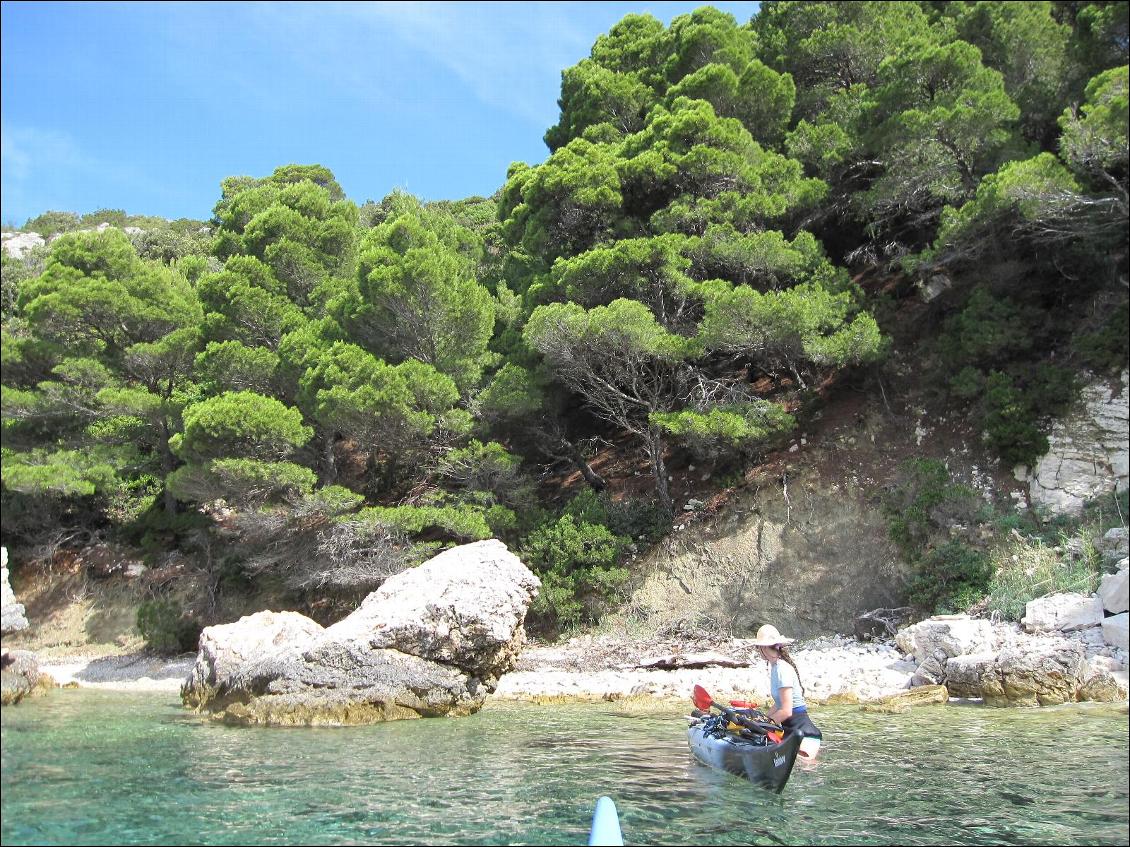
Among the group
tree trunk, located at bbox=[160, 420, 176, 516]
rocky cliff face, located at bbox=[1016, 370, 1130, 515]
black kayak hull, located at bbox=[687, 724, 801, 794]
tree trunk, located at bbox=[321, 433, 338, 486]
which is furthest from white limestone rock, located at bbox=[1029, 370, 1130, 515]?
tree trunk, located at bbox=[160, 420, 176, 516]

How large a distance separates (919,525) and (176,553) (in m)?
14.1

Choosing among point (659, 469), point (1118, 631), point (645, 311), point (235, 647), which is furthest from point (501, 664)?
point (1118, 631)

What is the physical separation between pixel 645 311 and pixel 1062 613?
9.00 metres

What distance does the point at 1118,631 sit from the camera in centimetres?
973

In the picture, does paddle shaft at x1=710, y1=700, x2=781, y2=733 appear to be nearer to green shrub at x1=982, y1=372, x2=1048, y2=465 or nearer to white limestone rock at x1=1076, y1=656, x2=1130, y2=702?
white limestone rock at x1=1076, y1=656, x2=1130, y2=702

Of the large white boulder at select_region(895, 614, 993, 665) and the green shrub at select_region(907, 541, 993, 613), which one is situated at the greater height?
the green shrub at select_region(907, 541, 993, 613)

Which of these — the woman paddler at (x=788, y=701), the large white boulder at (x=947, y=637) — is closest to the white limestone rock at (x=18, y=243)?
the woman paddler at (x=788, y=701)

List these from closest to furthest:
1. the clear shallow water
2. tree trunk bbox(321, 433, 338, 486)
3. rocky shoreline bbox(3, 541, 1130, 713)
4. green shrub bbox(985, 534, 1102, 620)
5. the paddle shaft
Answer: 1. the clear shallow water
2. the paddle shaft
3. rocky shoreline bbox(3, 541, 1130, 713)
4. green shrub bbox(985, 534, 1102, 620)
5. tree trunk bbox(321, 433, 338, 486)

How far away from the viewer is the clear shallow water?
13.0 feet

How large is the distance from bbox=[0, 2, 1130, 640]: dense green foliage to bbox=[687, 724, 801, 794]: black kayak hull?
24.3 feet

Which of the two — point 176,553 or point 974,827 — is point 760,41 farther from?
point 974,827

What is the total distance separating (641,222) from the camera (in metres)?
18.6

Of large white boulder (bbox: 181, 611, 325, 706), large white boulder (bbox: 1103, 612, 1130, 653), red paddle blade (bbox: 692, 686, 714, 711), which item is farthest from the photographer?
large white boulder (bbox: 181, 611, 325, 706)

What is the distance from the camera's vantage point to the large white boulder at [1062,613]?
10.5 metres
